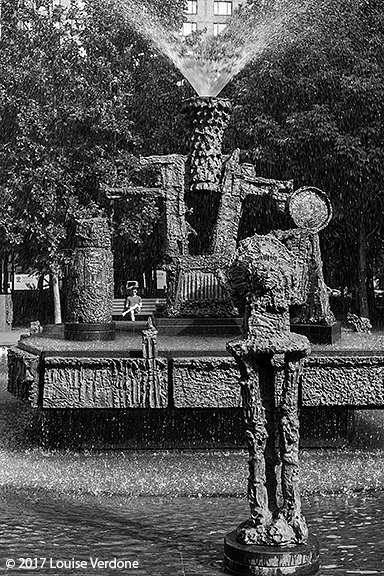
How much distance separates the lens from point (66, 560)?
4.70m

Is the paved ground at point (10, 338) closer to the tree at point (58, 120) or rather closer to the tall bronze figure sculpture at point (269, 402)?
the tree at point (58, 120)

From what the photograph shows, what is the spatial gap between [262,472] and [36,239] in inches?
777

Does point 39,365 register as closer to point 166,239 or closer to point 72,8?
point 166,239

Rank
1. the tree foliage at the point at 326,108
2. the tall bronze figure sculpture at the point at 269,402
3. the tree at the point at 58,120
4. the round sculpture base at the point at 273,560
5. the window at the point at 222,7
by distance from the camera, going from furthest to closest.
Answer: the window at the point at 222,7 → the tree at the point at 58,120 → the tree foliage at the point at 326,108 → the tall bronze figure sculpture at the point at 269,402 → the round sculpture base at the point at 273,560

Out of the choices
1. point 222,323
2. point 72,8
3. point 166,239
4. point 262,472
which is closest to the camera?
point 262,472

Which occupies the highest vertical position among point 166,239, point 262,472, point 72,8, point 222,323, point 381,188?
point 72,8

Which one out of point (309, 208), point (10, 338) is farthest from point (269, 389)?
point (10, 338)

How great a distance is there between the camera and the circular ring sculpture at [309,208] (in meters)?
8.13

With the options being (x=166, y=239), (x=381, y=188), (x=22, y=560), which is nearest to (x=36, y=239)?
(x=381, y=188)

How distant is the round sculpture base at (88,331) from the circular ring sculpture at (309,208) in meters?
2.11

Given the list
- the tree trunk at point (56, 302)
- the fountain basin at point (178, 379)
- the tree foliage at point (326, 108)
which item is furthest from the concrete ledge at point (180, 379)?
the tree trunk at point (56, 302)

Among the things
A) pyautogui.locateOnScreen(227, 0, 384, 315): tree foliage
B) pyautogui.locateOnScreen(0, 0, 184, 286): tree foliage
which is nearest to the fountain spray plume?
pyautogui.locateOnScreen(227, 0, 384, 315): tree foliage

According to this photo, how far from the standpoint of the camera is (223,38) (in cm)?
2339

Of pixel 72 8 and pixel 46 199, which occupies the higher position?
pixel 72 8
